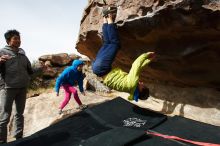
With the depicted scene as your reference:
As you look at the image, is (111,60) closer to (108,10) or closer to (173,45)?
(108,10)

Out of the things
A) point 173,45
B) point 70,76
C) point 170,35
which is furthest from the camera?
point 70,76

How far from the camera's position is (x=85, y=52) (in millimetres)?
8188

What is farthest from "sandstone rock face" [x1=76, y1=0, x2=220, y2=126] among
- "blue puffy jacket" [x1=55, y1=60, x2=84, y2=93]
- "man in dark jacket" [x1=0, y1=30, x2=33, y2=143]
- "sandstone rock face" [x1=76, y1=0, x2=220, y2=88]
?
"man in dark jacket" [x1=0, y1=30, x2=33, y2=143]

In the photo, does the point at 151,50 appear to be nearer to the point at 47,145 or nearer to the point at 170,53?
the point at 170,53

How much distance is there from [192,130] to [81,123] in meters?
2.02

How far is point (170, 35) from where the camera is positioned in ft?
17.6

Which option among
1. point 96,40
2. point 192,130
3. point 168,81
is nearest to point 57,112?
point 96,40

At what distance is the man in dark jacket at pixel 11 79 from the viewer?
5.38 m

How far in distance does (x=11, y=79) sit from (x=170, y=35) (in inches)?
118

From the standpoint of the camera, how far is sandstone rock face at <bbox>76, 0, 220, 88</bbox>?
15.2 feet

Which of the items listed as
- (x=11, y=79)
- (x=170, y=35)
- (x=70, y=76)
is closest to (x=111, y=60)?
(x=170, y=35)

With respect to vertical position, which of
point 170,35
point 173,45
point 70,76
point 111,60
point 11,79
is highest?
point 170,35

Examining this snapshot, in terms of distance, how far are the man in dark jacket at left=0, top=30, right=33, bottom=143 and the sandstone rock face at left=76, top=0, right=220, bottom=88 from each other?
162 centimetres

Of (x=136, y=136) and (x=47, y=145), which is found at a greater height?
(x=136, y=136)
